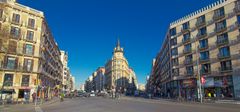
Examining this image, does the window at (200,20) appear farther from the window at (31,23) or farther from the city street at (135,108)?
the window at (31,23)

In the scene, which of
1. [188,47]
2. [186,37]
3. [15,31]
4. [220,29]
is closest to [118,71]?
[186,37]

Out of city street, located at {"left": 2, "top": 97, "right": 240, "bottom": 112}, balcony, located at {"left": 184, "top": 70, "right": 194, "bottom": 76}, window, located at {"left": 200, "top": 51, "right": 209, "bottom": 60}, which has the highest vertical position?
window, located at {"left": 200, "top": 51, "right": 209, "bottom": 60}

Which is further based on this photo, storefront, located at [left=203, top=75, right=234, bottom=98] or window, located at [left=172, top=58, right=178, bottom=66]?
window, located at [left=172, top=58, right=178, bottom=66]

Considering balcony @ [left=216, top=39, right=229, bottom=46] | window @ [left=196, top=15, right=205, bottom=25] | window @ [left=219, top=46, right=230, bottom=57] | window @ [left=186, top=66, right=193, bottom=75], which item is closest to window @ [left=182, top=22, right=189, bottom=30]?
window @ [left=196, top=15, right=205, bottom=25]

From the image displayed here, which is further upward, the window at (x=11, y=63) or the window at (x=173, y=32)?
the window at (x=173, y=32)

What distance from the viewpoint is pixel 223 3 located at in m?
45.8

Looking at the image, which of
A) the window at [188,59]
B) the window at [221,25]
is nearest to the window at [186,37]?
the window at [188,59]

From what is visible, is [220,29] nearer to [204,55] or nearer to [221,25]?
[221,25]

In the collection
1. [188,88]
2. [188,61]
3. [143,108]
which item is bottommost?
[143,108]

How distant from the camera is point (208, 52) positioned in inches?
1898

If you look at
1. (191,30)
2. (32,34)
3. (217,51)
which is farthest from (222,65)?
(32,34)

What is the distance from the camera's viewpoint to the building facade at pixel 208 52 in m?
42.5

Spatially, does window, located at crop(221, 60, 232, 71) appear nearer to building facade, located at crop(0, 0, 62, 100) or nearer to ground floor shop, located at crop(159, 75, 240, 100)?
ground floor shop, located at crop(159, 75, 240, 100)

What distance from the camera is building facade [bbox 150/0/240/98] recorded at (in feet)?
139
